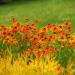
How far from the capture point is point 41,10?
60.8 feet

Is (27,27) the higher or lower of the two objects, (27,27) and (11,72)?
the higher

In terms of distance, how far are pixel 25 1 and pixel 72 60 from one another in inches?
526

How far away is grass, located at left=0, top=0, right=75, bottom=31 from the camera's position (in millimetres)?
16953

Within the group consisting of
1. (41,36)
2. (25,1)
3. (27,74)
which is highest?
(25,1)

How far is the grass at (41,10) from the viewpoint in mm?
16953

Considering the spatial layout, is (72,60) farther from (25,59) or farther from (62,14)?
(62,14)

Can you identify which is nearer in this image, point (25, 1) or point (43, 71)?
point (43, 71)

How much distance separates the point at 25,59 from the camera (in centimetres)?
786

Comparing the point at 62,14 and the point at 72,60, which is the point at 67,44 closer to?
the point at 72,60

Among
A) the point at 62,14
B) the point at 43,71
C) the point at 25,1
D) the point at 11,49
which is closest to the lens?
the point at 43,71

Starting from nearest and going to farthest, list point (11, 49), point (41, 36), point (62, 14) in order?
point (41, 36)
point (11, 49)
point (62, 14)

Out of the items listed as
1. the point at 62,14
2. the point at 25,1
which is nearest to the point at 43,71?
the point at 62,14

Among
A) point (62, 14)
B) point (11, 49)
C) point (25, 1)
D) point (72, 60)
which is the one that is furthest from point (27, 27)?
point (25, 1)

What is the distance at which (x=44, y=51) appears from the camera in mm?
7785
